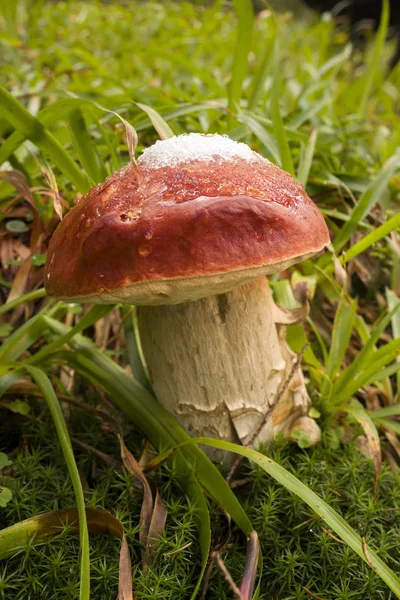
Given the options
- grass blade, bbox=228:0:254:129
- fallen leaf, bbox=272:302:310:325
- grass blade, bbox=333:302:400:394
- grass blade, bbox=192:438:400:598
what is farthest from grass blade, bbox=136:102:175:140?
grass blade, bbox=192:438:400:598

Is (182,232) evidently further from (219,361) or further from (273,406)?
(273,406)

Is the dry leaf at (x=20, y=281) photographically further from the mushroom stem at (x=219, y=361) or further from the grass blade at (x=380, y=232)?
the grass blade at (x=380, y=232)

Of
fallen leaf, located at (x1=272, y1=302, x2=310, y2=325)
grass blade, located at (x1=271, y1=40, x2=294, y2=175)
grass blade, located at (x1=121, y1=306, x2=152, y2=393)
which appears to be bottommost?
grass blade, located at (x1=121, y1=306, x2=152, y2=393)

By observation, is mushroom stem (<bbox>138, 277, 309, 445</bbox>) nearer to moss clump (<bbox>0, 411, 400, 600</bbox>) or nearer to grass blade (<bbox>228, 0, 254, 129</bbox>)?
moss clump (<bbox>0, 411, 400, 600</bbox>)

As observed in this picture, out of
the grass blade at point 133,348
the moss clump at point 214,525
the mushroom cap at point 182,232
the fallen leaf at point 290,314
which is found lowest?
the moss clump at point 214,525

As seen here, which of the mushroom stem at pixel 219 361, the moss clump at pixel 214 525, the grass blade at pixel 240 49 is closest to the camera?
the moss clump at pixel 214 525

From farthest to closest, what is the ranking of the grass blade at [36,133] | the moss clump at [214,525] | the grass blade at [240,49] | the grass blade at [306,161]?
the grass blade at [306,161], the grass blade at [240,49], the grass blade at [36,133], the moss clump at [214,525]

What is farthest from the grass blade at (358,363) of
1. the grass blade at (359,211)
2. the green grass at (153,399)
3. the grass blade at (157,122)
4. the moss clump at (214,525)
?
the grass blade at (157,122)

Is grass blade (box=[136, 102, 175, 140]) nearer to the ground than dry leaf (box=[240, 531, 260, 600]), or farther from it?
farther from it
